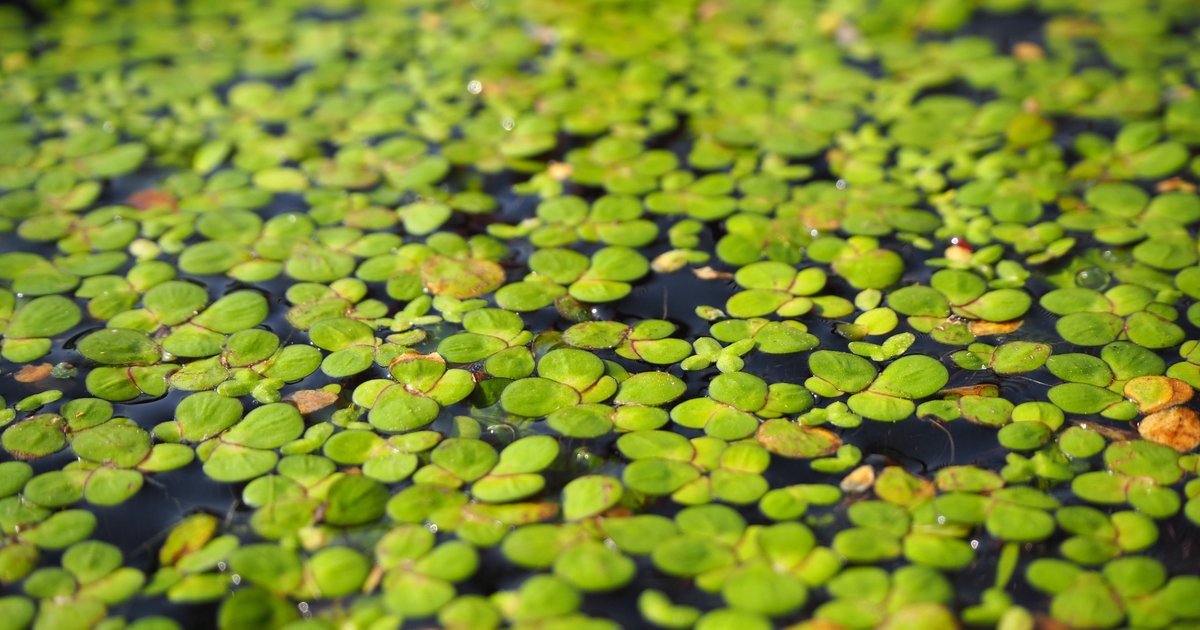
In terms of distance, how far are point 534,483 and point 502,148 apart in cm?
131

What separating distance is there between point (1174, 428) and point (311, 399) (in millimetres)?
1698

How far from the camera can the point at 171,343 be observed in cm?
212

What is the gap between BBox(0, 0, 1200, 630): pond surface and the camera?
1.65 metres

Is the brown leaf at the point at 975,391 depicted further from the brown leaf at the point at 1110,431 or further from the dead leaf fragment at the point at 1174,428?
the dead leaf fragment at the point at 1174,428

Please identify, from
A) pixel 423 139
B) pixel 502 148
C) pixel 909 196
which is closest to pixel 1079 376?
pixel 909 196

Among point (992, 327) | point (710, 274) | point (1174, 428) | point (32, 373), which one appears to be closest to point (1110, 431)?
point (1174, 428)

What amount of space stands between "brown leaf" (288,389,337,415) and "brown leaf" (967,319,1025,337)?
138 cm

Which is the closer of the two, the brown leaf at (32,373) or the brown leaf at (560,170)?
the brown leaf at (32,373)

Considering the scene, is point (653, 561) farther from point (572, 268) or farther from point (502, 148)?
point (502, 148)

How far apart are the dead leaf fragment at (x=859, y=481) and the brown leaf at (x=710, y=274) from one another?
67cm

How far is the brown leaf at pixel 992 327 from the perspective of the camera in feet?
7.02

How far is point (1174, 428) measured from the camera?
188cm

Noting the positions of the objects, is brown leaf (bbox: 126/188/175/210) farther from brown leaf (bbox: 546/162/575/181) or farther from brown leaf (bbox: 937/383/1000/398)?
brown leaf (bbox: 937/383/1000/398)

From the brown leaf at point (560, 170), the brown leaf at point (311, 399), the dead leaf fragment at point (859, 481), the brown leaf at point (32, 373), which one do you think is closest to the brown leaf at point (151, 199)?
the brown leaf at point (32, 373)
